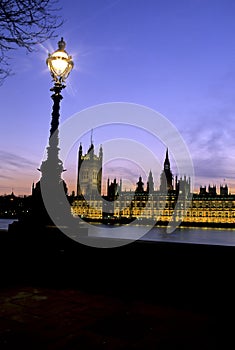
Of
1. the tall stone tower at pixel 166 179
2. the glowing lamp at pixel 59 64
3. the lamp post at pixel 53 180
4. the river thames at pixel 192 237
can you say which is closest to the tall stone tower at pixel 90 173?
the tall stone tower at pixel 166 179

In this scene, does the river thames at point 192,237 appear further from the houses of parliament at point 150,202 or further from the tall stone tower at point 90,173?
the tall stone tower at point 90,173

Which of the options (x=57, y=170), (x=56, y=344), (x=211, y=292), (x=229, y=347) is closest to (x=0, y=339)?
(x=56, y=344)

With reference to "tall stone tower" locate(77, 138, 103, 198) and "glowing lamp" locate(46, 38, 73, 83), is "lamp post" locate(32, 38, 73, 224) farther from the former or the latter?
"tall stone tower" locate(77, 138, 103, 198)

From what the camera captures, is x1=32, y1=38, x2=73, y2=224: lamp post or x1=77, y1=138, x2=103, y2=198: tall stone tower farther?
x1=77, y1=138, x2=103, y2=198: tall stone tower

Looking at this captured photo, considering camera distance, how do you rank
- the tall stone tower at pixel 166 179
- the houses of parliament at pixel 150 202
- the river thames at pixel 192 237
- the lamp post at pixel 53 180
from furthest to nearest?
A: the tall stone tower at pixel 166 179 → the houses of parliament at pixel 150 202 → the river thames at pixel 192 237 → the lamp post at pixel 53 180

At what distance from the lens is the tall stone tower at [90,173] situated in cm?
12738

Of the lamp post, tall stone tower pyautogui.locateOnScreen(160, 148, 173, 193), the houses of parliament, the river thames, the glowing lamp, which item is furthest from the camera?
tall stone tower pyautogui.locateOnScreen(160, 148, 173, 193)

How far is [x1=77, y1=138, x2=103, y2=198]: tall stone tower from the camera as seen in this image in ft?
418

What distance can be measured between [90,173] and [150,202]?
2891cm

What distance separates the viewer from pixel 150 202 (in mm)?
110625

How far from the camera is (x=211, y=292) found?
389cm

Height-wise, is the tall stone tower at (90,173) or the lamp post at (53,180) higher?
the tall stone tower at (90,173)

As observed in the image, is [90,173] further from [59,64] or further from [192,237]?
[59,64]

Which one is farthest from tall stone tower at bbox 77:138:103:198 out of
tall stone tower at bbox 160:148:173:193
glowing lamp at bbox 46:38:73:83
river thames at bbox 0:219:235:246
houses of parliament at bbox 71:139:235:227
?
glowing lamp at bbox 46:38:73:83
